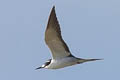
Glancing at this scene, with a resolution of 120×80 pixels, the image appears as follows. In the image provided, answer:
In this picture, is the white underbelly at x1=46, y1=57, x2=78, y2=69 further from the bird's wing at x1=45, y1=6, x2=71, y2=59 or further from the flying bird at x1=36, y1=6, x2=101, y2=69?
the bird's wing at x1=45, y1=6, x2=71, y2=59

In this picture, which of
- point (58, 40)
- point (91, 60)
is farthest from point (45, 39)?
point (91, 60)

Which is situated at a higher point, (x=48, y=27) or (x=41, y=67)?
(x=48, y=27)

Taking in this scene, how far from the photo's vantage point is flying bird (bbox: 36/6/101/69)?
20917mm

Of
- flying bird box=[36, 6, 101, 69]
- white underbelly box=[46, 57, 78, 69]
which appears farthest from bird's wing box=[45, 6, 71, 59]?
white underbelly box=[46, 57, 78, 69]

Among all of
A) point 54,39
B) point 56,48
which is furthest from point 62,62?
point 54,39

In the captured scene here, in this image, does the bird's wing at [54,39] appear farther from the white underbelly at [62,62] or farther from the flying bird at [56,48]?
the white underbelly at [62,62]

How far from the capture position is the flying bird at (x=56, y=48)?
824 inches

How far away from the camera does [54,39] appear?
838 inches

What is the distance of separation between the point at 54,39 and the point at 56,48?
0.56m

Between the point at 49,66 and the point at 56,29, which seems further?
the point at 49,66

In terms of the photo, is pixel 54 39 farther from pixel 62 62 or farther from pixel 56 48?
pixel 62 62

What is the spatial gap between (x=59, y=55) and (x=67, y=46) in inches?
30.1

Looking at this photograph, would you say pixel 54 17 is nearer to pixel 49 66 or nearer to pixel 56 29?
pixel 56 29

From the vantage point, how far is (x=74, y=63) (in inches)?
852
